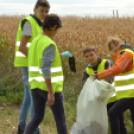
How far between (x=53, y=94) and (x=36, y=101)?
0.30 m

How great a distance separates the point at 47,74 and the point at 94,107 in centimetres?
79

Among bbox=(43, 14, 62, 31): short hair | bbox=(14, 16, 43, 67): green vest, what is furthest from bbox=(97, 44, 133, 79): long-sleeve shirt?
bbox=(14, 16, 43, 67): green vest

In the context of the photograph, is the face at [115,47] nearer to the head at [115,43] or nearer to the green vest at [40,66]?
the head at [115,43]

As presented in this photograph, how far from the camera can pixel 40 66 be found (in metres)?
2.57

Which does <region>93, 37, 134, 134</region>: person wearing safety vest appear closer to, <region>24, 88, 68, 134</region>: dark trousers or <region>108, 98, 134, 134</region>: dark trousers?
<region>108, 98, 134, 134</region>: dark trousers

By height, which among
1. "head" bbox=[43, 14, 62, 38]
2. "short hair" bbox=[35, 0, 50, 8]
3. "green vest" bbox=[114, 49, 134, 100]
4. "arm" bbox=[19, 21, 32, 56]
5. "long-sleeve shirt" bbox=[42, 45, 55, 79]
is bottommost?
"green vest" bbox=[114, 49, 134, 100]

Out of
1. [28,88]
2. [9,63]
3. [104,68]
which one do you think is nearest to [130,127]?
[104,68]

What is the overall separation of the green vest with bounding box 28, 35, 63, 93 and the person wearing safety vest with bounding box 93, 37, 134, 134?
22.6 inches

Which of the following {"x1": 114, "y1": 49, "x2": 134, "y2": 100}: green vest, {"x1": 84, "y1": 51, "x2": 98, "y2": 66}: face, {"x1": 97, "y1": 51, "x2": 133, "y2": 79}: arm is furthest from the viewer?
{"x1": 84, "y1": 51, "x2": 98, "y2": 66}: face

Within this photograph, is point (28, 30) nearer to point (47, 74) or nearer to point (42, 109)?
point (47, 74)

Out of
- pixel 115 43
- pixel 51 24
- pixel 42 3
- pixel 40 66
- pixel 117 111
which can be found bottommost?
pixel 117 111

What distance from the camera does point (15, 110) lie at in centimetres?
518

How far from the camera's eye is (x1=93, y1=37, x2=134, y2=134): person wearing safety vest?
9.32 ft

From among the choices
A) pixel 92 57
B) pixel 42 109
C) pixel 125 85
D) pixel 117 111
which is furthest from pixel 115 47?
pixel 42 109
